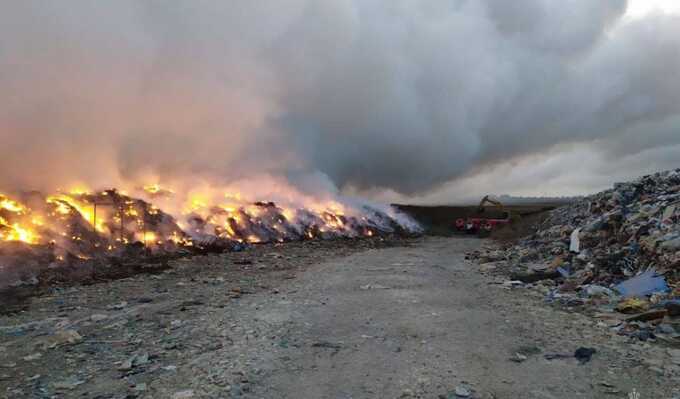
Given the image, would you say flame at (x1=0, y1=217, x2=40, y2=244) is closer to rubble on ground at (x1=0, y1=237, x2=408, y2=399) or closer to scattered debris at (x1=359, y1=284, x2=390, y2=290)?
rubble on ground at (x1=0, y1=237, x2=408, y2=399)

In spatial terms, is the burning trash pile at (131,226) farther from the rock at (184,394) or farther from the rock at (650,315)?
the rock at (650,315)

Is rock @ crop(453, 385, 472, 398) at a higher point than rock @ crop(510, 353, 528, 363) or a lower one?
lower

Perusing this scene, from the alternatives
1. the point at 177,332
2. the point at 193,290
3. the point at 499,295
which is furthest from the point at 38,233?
the point at 499,295

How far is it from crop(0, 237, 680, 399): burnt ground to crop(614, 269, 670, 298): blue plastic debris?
169cm

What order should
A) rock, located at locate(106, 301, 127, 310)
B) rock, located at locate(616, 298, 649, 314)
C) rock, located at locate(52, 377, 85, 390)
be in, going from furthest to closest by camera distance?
1. rock, located at locate(106, 301, 127, 310)
2. rock, located at locate(616, 298, 649, 314)
3. rock, located at locate(52, 377, 85, 390)

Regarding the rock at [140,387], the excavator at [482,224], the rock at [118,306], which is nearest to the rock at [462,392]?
the rock at [140,387]

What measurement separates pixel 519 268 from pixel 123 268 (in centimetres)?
1323

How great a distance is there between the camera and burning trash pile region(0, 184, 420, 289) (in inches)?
583

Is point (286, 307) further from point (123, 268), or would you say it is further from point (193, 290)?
point (123, 268)

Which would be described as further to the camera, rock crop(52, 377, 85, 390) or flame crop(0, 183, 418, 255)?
flame crop(0, 183, 418, 255)

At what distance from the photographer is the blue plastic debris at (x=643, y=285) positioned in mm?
8602

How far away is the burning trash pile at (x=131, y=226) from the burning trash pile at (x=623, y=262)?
13.0 m

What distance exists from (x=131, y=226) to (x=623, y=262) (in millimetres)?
18286

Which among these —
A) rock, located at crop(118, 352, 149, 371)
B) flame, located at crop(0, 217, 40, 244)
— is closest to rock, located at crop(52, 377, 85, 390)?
rock, located at crop(118, 352, 149, 371)
